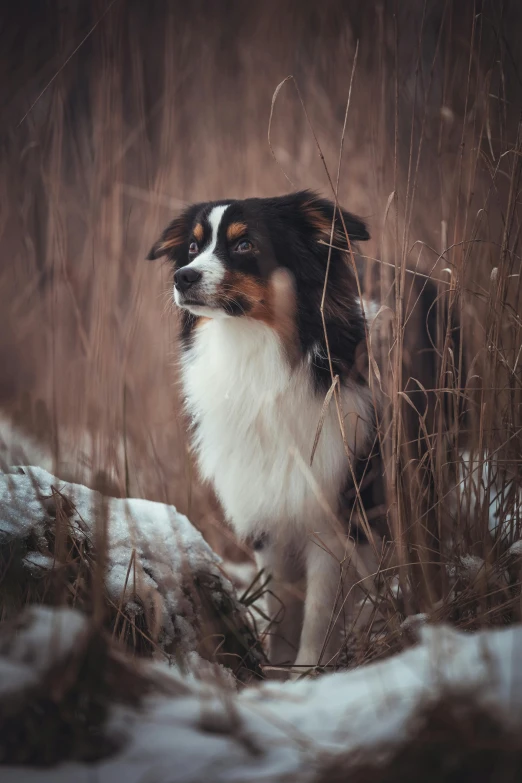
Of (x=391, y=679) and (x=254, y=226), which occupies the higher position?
(x=254, y=226)

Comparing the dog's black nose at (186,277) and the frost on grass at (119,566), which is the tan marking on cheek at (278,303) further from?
the frost on grass at (119,566)

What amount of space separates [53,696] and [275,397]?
1.63m

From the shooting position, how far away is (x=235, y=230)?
2480 mm

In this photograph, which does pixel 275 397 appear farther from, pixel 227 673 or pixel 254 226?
pixel 227 673

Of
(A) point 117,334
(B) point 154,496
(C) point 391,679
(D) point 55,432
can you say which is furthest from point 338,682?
(B) point 154,496

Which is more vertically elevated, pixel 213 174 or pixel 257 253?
pixel 213 174

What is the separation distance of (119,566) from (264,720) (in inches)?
34.2

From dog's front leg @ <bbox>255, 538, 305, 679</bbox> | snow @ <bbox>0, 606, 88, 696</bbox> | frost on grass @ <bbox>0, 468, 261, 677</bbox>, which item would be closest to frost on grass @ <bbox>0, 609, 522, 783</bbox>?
snow @ <bbox>0, 606, 88, 696</bbox>

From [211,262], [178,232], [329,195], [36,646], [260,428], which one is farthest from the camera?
[329,195]

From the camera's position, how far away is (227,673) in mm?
1689

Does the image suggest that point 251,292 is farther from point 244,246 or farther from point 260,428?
point 260,428

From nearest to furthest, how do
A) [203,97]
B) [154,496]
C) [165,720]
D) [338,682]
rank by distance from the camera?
[165,720]
[338,682]
[154,496]
[203,97]

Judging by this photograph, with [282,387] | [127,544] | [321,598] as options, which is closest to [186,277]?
[282,387]

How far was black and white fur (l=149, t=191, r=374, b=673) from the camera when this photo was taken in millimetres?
2312
